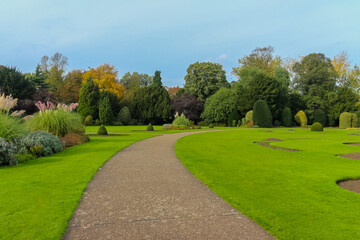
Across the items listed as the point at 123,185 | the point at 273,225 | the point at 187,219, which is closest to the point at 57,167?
the point at 123,185

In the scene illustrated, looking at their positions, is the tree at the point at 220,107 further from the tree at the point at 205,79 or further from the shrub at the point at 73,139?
the shrub at the point at 73,139

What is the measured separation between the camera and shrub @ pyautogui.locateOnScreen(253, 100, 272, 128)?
126 feet

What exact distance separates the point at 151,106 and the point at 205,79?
496 inches

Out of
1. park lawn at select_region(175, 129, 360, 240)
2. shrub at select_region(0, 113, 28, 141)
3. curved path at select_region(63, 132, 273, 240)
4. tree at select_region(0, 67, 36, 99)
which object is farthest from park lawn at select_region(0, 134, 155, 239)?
tree at select_region(0, 67, 36, 99)

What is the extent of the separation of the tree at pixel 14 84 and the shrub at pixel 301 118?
46767 millimetres

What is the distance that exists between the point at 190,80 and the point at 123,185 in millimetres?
47778

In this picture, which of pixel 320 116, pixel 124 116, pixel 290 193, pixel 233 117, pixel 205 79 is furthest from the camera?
pixel 205 79

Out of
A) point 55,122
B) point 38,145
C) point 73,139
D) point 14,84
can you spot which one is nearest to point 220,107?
point 73,139

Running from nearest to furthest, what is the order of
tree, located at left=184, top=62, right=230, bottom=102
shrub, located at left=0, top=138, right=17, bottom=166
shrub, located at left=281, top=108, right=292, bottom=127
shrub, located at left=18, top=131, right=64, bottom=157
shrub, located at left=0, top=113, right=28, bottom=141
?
shrub, located at left=0, top=138, right=17, bottom=166, shrub, located at left=0, top=113, right=28, bottom=141, shrub, located at left=18, top=131, right=64, bottom=157, shrub, located at left=281, top=108, right=292, bottom=127, tree, located at left=184, top=62, right=230, bottom=102

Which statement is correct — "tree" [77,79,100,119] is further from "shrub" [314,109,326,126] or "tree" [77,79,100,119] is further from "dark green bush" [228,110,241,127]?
"shrub" [314,109,326,126]

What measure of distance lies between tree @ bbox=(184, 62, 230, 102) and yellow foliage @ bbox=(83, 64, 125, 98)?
15735 millimetres

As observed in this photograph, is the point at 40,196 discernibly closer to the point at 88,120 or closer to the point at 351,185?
the point at 351,185

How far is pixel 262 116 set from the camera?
38625 mm

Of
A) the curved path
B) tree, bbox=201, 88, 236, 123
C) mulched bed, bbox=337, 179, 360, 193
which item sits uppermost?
tree, bbox=201, 88, 236, 123
